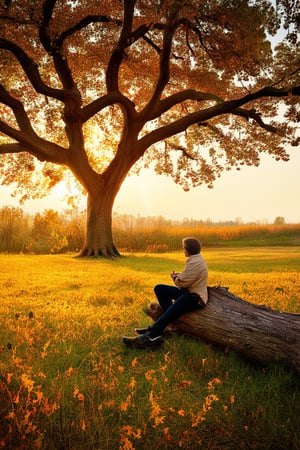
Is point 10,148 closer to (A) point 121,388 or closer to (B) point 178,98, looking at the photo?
(B) point 178,98

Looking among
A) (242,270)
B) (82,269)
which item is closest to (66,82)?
(82,269)

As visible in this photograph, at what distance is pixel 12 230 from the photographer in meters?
24.3

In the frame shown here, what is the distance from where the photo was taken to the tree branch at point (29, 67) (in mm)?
17812

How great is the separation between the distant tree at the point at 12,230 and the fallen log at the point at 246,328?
2004 centimetres

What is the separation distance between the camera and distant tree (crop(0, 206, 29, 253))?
23656 millimetres

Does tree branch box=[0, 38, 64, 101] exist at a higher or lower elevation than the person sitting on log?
higher

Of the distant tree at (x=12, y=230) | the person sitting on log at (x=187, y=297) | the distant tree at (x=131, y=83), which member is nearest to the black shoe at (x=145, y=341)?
the person sitting on log at (x=187, y=297)

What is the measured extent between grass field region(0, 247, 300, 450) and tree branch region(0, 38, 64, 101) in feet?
43.6

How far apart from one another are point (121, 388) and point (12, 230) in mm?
21718

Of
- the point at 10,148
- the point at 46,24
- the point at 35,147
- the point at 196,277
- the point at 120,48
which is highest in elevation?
the point at 46,24

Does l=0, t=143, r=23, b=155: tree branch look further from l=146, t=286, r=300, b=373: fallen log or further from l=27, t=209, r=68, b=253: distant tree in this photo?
l=146, t=286, r=300, b=373: fallen log

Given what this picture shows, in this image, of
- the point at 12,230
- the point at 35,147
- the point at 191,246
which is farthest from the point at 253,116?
the point at 191,246

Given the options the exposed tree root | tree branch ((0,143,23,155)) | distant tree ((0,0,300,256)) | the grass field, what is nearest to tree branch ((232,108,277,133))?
distant tree ((0,0,300,256))

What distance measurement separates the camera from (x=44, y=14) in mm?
17141
